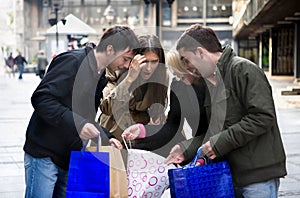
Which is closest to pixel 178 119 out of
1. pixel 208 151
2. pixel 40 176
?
pixel 208 151

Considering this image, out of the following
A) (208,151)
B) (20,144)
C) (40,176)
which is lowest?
(20,144)

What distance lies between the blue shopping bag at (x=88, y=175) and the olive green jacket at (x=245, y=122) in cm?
63

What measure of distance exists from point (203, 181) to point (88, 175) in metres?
0.64

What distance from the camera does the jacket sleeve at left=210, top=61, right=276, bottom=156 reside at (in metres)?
2.90

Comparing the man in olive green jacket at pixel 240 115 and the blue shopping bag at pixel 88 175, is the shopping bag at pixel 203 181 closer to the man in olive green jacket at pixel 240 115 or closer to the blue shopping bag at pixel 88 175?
the man in olive green jacket at pixel 240 115

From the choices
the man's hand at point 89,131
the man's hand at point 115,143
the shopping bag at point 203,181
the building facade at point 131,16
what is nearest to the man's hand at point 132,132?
the man's hand at point 115,143

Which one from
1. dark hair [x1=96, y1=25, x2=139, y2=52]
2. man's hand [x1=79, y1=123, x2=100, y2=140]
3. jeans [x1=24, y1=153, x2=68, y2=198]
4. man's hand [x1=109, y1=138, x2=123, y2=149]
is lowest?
jeans [x1=24, y1=153, x2=68, y2=198]

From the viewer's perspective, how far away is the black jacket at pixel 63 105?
3.26 m

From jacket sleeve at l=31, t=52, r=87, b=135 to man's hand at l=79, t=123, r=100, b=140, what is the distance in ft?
0.08

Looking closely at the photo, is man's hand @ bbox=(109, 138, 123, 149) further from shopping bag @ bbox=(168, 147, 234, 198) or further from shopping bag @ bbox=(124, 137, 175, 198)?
shopping bag @ bbox=(168, 147, 234, 198)

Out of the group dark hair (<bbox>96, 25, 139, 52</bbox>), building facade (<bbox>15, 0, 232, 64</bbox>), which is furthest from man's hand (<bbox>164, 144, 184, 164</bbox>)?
building facade (<bbox>15, 0, 232, 64</bbox>)

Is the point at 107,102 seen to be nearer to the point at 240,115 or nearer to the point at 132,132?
the point at 132,132

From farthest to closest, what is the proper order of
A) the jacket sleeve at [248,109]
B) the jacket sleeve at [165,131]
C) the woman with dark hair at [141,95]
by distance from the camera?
the woman with dark hair at [141,95]
the jacket sleeve at [165,131]
the jacket sleeve at [248,109]

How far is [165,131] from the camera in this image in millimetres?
3781
